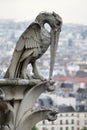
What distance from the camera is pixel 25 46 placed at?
7.85 m

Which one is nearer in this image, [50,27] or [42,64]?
[50,27]

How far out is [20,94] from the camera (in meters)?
7.73

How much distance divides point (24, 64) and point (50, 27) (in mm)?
492

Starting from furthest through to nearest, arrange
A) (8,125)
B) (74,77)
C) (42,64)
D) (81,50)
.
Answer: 1. (81,50)
2. (42,64)
3. (74,77)
4. (8,125)

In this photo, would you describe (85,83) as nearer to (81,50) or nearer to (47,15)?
(81,50)

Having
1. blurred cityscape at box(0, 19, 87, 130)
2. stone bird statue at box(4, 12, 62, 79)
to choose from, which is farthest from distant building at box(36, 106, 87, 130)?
stone bird statue at box(4, 12, 62, 79)

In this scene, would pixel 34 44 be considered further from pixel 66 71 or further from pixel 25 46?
pixel 66 71

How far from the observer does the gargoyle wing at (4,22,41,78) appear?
7762 millimetres

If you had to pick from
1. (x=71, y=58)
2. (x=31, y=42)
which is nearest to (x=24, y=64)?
(x=31, y=42)

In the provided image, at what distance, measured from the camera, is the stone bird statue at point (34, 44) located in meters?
7.79

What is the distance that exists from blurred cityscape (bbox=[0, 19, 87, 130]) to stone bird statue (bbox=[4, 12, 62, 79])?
1.10m

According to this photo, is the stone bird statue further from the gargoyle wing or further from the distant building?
the distant building

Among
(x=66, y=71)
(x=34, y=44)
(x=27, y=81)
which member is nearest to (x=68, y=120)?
(x=66, y=71)

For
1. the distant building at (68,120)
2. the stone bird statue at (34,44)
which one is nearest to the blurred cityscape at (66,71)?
the distant building at (68,120)
